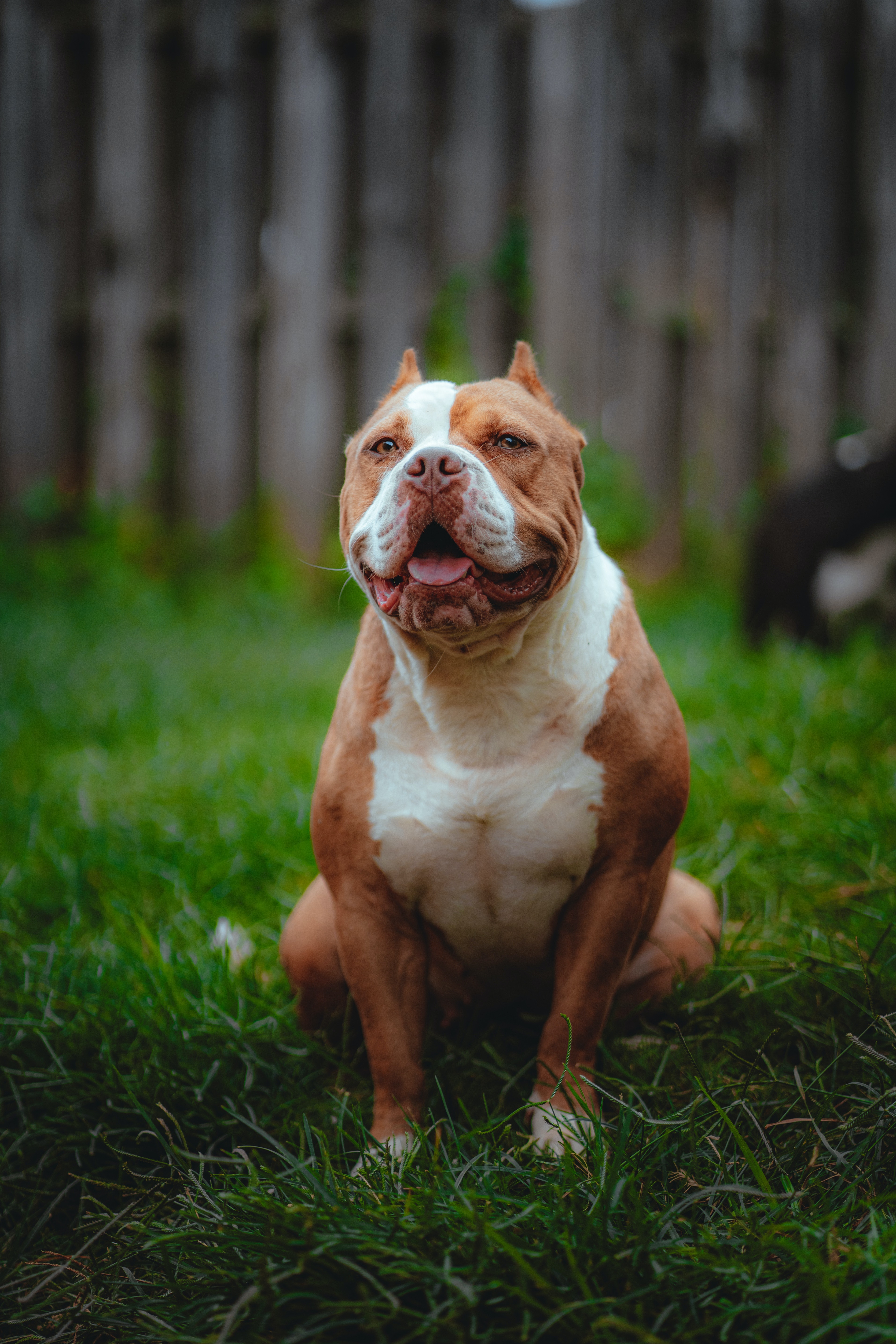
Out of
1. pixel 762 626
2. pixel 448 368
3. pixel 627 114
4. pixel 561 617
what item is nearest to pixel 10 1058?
pixel 561 617

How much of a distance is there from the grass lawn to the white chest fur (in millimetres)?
283

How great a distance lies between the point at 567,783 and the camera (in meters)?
1.48

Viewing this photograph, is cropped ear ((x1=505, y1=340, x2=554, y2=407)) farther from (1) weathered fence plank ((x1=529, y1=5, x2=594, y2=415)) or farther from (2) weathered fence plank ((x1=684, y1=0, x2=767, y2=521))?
(2) weathered fence plank ((x1=684, y1=0, x2=767, y2=521))

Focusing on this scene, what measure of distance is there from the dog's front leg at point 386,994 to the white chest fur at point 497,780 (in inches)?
2.0

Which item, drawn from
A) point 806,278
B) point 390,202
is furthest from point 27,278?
point 806,278

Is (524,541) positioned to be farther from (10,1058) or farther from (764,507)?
(764,507)

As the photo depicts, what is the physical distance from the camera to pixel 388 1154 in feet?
4.23

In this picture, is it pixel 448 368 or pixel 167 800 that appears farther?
pixel 448 368

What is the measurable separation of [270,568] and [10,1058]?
13.0 ft

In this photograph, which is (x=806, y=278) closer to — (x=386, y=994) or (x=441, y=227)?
(x=441, y=227)

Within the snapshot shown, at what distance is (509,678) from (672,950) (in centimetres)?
61

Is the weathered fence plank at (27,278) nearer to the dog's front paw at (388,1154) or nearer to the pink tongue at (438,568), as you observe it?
the pink tongue at (438,568)

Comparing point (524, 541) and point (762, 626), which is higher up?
point (524, 541)

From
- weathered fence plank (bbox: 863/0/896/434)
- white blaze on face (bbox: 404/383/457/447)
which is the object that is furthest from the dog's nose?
weathered fence plank (bbox: 863/0/896/434)
